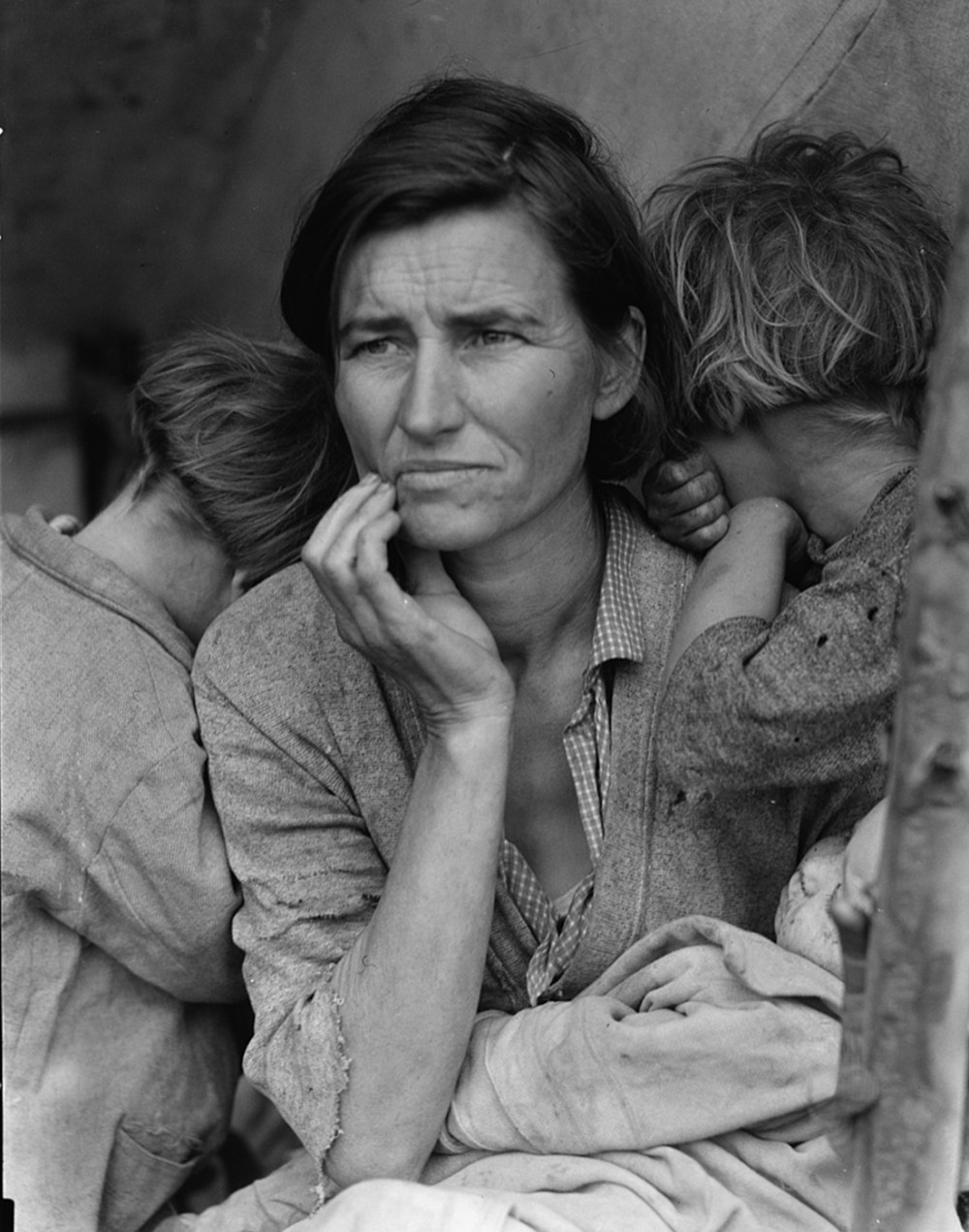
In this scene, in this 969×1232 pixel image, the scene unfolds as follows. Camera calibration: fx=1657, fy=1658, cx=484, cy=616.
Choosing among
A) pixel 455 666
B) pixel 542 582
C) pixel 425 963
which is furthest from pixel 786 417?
pixel 425 963

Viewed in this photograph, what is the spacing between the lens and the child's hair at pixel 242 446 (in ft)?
7.97

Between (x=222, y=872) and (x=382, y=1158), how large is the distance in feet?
1.54

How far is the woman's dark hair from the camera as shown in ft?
6.70

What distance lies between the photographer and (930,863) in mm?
1251

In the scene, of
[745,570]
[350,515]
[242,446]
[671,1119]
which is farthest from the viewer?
[242,446]

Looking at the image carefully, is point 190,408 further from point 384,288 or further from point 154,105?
point 154,105

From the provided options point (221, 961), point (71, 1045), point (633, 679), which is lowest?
point (71, 1045)

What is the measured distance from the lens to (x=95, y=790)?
2.29 meters

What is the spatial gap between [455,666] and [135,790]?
57cm

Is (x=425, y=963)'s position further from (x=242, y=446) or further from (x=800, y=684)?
(x=242, y=446)

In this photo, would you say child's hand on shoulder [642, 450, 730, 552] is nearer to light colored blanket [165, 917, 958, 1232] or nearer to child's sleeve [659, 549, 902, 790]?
child's sleeve [659, 549, 902, 790]

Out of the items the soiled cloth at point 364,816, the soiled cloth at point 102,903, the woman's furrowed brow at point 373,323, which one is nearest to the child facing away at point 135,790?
the soiled cloth at point 102,903

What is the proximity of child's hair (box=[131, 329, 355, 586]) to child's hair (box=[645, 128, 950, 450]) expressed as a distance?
532mm

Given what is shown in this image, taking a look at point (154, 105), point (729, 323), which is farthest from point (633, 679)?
point (154, 105)
